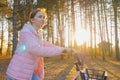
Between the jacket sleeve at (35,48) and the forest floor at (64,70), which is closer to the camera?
the jacket sleeve at (35,48)

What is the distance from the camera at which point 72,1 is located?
36.5m

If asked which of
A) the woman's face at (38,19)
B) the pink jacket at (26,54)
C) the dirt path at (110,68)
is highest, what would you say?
the woman's face at (38,19)

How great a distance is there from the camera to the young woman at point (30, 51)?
3748 mm

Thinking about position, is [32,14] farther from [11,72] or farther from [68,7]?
[68,7]

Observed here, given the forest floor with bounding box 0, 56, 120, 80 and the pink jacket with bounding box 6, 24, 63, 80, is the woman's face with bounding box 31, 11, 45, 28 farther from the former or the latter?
the forest floor with bounding box 0, 56, 120, 80

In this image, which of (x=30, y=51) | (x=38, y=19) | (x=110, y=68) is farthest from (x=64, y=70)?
(x=30, y=51)

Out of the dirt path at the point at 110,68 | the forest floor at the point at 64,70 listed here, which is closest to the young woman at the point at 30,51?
the forest floor at the point at 64,70

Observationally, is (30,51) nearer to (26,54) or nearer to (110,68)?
(26,54)

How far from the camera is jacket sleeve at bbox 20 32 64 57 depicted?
Answer: 12.1ft

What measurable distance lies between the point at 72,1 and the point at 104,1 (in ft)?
21.9

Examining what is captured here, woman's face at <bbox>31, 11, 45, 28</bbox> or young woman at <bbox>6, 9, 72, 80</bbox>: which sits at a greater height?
woman's face at <bbox>31, 11, 45, 28</bbox>

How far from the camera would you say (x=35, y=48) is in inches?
147

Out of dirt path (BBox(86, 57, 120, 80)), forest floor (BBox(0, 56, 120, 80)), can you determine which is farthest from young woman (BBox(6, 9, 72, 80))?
dirt path (BBox(86, 57, 120, 80))

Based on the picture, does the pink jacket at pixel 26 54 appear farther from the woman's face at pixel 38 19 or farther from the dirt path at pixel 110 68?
the dirt path at pixel 110 68
